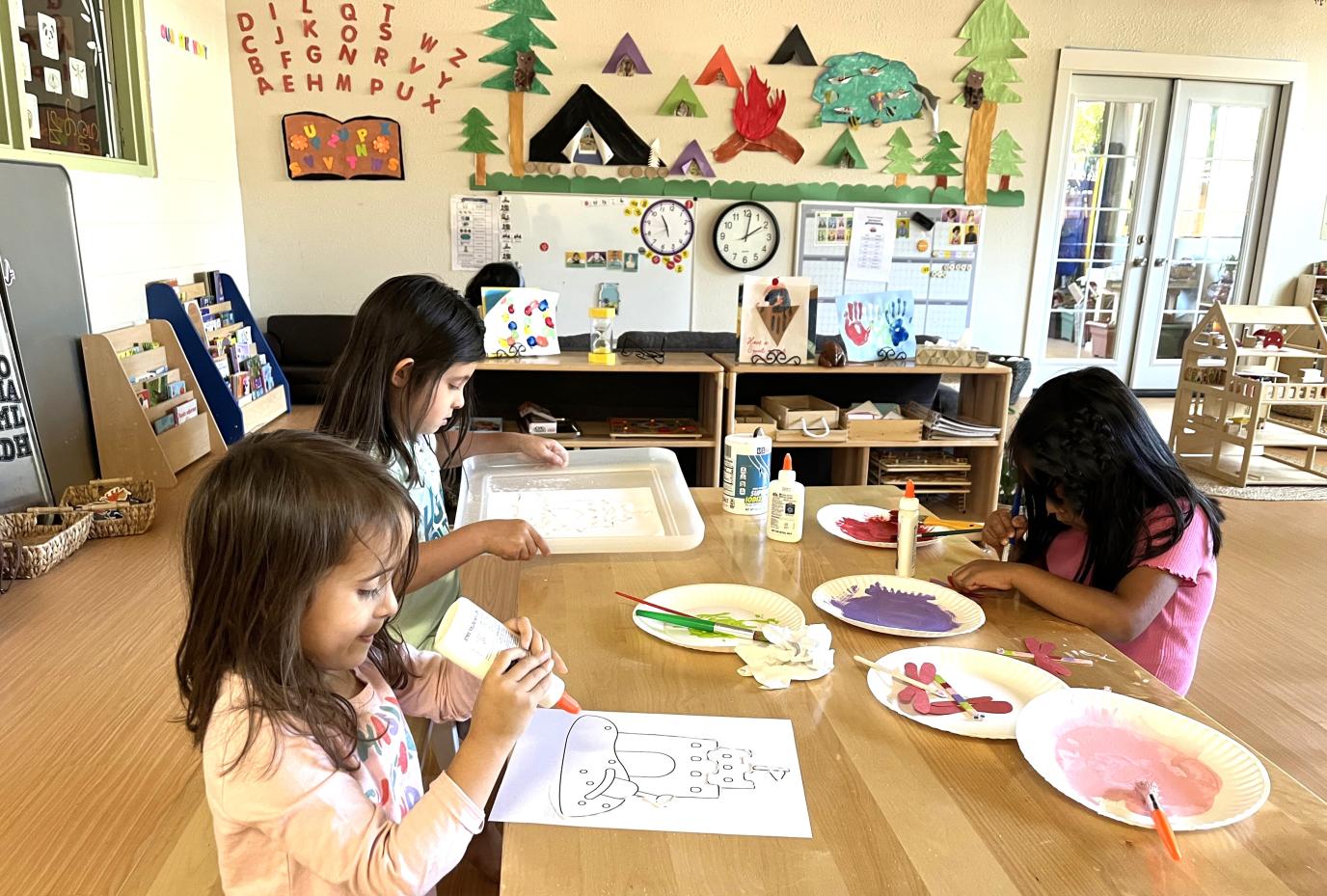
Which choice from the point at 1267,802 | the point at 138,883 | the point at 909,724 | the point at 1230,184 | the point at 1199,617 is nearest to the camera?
the point at 1267,802

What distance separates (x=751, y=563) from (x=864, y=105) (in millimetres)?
4331

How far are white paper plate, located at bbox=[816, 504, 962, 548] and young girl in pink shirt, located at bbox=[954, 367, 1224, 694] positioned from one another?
0.57 ft

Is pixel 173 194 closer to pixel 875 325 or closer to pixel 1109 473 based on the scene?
pixel 875 325

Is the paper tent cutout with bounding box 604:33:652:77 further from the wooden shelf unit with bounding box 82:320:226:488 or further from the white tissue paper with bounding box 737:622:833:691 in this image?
the white tissue paper with bounding box 737:622:833:691

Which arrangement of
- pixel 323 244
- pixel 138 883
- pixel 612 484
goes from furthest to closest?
Result: pixel 323 244 < pixel 612 484 < pixel 138 883

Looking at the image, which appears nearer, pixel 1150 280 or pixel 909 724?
pixel 909 724

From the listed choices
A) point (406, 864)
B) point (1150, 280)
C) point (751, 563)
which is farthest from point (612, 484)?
point (1150, 280)

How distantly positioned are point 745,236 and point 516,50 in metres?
1.57

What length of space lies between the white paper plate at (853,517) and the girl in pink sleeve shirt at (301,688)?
2.62 ft

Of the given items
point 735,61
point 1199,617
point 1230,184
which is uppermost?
point 735,61

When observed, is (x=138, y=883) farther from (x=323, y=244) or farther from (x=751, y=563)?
(x=323, y=244)

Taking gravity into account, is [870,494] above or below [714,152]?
below

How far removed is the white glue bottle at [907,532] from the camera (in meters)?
1.36

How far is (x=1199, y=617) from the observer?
1.42 metres
